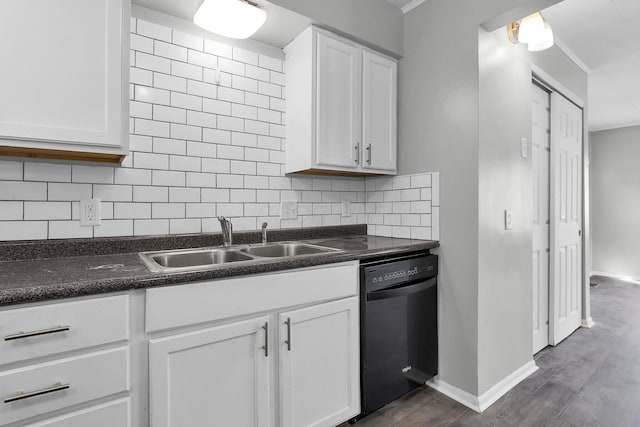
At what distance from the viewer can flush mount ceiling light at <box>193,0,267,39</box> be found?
163cm

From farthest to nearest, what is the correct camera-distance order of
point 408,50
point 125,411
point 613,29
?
point 613,29 < point 408,50 < point 125,411

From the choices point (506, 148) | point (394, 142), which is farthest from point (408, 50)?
point (506, 148)

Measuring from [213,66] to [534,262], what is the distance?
106 inches

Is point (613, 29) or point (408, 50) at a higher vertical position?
point (613, 29)

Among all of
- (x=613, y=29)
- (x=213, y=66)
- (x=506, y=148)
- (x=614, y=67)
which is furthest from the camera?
(x=614, y=67)

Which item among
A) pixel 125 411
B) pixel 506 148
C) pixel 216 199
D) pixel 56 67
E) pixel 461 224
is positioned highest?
pixel 56 67

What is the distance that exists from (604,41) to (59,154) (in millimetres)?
3804

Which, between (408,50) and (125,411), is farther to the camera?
(408,50)

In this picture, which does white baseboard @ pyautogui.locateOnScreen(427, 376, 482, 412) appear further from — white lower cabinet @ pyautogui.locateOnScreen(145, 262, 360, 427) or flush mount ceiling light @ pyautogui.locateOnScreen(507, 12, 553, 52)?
flush mount ceiling light @ pyautogui.locateOnScreen(507, 12, 553, 52)

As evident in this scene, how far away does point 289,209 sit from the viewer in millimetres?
2189

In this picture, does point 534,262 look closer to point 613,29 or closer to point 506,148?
point 506,148

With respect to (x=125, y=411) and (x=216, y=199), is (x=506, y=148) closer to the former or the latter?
(x=216, y=199)

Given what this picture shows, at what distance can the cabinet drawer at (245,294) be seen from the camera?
44.3 inches

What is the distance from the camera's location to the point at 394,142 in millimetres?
2256
